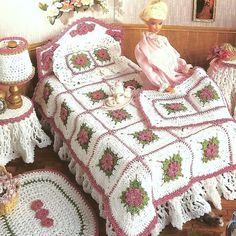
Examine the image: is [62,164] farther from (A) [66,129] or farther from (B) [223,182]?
(B) [223,182]

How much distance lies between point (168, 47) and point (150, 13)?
0.25m

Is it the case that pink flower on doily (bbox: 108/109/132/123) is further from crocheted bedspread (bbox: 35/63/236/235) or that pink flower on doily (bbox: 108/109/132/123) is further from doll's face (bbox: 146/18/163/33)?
doll's face (bbox: 146/18/163/33)

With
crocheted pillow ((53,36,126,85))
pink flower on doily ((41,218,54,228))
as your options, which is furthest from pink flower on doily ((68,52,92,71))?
pink flower on doily ((41,218,54,228))

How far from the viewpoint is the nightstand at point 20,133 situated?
2.66m

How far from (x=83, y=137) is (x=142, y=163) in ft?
1.43

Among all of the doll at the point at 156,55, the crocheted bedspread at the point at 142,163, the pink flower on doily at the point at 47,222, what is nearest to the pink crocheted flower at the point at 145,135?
the crocheted bedspread at the point at 142,163

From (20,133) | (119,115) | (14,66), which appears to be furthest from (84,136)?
(14,66)

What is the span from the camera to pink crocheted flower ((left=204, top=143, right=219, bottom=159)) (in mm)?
2377

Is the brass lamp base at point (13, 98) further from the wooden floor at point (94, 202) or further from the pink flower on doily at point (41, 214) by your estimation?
the pink flower on doily at point (41, 214)

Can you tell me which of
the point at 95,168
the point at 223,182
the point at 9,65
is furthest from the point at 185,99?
the point at 9,65

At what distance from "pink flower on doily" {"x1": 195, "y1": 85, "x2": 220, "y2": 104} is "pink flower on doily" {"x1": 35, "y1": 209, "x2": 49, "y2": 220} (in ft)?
3.35

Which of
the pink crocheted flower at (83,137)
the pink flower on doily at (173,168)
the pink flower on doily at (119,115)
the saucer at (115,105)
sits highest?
the saucer at (115,105)

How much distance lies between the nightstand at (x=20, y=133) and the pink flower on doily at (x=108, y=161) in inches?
23.7

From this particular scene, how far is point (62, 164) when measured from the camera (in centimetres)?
282
